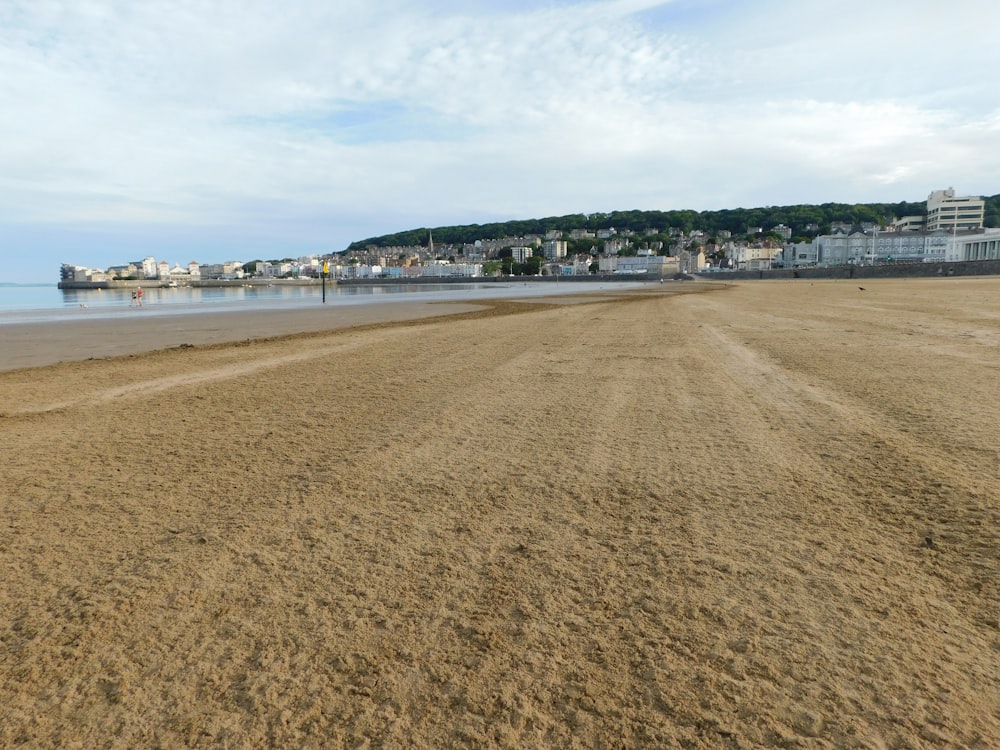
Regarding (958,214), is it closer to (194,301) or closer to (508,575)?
(194,301)

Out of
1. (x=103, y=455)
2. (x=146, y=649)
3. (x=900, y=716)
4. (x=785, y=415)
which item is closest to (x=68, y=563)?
(x=146, y=649)

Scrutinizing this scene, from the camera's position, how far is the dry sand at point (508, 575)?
1751 millimetres

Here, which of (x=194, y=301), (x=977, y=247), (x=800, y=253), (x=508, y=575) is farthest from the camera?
(x=800, y=253)

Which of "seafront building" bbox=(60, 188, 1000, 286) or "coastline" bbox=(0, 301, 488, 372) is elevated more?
"seafront building" bbox=(60, 188, 1000, 286)

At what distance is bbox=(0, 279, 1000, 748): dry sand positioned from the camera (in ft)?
5.74

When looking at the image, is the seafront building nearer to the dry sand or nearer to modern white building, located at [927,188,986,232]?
modern white building, located at [927,188,986,232]

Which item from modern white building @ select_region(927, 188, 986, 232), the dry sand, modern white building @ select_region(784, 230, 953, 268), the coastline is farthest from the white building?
the dry sand

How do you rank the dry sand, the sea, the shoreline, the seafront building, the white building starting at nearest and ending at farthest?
1. the dry sand
2. the shoreline
3. the sea
4. the white building
5. the seafront building

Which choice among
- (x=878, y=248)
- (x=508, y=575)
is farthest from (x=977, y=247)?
(x=508, y=575)

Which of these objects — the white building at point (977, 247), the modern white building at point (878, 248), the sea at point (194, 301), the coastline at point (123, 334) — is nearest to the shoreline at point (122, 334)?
the coastline at point (123, 334)

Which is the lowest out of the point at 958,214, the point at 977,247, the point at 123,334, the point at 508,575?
the point at 508,575

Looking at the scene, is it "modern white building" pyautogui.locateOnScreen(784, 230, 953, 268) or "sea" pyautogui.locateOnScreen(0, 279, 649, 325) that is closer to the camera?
"sea" pyautogui.locateOnScreen(0, 279, 649, 325)

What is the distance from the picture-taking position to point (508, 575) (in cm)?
252

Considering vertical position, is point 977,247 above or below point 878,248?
below
